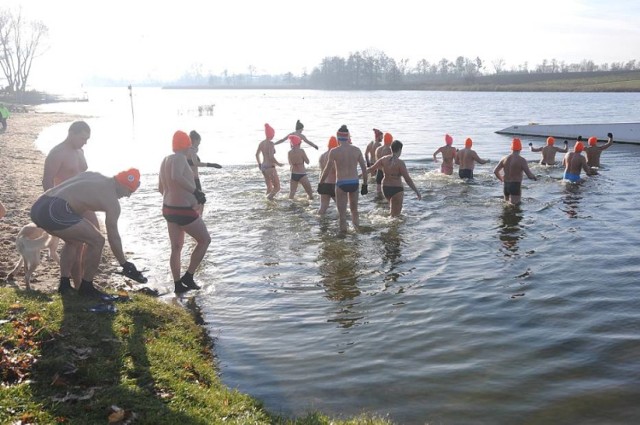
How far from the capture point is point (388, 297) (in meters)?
8.37

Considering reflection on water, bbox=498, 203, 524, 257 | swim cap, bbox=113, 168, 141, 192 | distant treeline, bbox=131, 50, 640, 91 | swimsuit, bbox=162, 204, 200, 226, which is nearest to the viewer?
swim cap, bbox=113, 168, 141, 192

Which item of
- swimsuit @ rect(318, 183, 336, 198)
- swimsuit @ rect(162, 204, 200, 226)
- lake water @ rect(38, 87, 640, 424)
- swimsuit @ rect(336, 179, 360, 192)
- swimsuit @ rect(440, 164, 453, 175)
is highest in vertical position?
swimsuit @ rect(162, 204, 200, 226)

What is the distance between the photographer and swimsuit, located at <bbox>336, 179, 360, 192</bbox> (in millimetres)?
11602

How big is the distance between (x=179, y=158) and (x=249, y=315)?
231cm

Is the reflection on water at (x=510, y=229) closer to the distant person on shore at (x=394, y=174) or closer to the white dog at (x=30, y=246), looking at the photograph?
the distant person on shore at (x=394, y=174)

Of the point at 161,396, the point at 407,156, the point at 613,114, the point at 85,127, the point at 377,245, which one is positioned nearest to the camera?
the point at 161,396

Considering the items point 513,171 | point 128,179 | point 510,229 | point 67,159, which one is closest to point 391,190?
point 510,229

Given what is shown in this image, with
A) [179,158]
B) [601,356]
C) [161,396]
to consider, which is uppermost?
[179,158]

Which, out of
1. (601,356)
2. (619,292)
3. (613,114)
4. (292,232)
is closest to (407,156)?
(292,232)

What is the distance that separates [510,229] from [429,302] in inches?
208

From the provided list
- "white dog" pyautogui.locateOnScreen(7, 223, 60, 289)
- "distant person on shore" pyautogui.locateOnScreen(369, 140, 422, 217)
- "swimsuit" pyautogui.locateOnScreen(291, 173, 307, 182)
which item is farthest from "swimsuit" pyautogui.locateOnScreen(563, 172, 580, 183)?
"white dog" pyautogui.locateOnScreen(7, 223, 60, 289)

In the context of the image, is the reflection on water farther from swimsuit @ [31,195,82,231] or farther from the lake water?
swimsuit @ [31,195,82,231]

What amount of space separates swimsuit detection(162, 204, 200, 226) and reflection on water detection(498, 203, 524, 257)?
6.06 metres

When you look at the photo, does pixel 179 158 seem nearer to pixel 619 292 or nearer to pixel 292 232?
pixel 292 232
